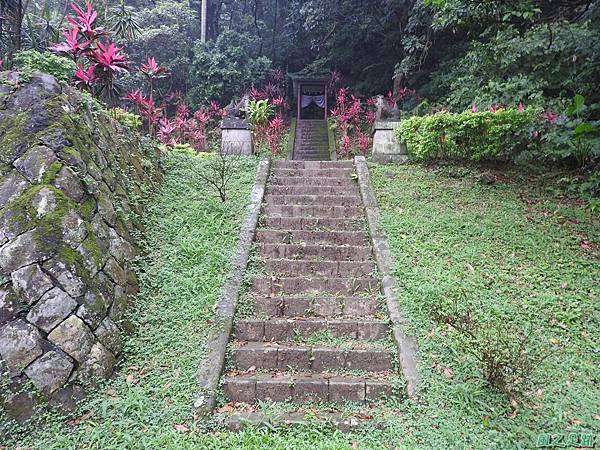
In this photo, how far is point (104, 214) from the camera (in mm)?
4109

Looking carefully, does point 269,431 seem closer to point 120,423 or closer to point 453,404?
point 120,423

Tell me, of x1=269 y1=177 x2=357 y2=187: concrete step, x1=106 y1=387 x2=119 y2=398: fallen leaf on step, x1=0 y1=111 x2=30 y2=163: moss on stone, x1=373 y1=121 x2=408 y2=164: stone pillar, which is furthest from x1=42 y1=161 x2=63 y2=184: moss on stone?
x1=373 y1=121 x2=408 y2=164: stone pillar

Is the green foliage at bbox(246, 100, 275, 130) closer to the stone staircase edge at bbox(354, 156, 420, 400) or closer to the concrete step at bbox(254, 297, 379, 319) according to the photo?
the stone staircase edge at bbox(354, 156, 420, 400)

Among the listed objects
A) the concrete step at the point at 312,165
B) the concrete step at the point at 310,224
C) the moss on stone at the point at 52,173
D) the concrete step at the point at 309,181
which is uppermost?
the moss on stone at the point at 52,173

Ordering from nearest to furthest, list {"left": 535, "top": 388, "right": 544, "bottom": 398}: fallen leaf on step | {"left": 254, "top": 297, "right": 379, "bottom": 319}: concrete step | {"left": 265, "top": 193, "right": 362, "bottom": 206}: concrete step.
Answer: {"left": 535, "top": 388, "right": 544, "bottom": 398}: fallen leaf on step, {"left": 254, "top": 297, "right": 379, "bottom": 319}: concrete step, {"left": 265, "top": 193, "right": 362, "bottom": 206}: concrete step

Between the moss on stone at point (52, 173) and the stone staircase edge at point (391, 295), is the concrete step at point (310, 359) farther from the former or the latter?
the moss on stone at point (52, 173)

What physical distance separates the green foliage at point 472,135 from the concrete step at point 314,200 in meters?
1.86

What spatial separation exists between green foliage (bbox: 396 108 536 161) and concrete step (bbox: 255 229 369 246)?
2.69 m

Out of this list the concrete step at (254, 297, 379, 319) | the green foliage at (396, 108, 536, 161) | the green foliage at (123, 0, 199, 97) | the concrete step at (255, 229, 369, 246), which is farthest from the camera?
the green foliage at (123, 0, 199, 97)

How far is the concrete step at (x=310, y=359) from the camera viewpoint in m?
3.65

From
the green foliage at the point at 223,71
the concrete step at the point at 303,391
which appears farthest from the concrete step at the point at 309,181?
the green foliage at the point at 223,71

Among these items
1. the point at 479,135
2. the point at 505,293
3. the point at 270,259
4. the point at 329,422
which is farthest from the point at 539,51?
the point at 329,422

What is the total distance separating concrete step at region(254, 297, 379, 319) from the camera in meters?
4.19

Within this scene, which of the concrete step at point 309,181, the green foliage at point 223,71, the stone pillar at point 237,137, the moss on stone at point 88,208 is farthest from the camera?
the green foliage at point 223,71
